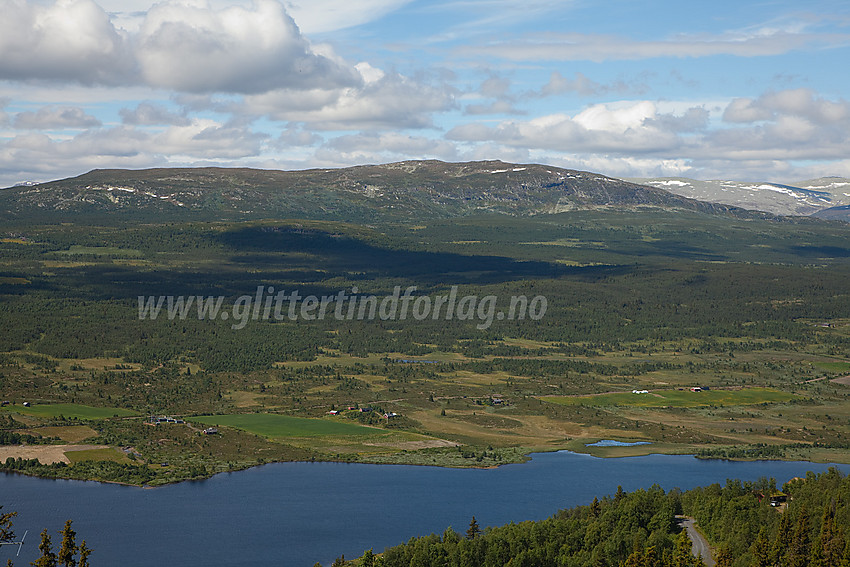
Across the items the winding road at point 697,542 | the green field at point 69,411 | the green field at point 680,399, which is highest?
the green field at point 680,399

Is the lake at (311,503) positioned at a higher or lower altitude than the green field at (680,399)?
lower

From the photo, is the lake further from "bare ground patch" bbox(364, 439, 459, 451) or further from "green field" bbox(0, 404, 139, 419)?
"green field" bbox(0, 404, 139, 419)

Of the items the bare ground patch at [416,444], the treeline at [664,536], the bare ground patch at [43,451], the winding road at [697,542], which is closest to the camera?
the treeline at [664,536]

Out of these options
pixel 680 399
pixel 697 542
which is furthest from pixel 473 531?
pixel 680 399

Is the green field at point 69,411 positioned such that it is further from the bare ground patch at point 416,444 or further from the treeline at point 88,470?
the bare ground patch at point 416,444

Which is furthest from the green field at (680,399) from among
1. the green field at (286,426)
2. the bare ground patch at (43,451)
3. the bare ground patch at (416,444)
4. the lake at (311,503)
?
the bare ground patch at (43,451)
